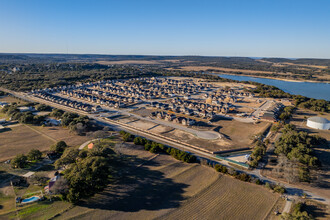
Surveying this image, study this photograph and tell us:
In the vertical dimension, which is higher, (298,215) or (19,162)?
(298,215)

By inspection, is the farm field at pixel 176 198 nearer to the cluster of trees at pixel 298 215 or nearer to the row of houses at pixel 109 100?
the cluster of trees at pixel 298 215

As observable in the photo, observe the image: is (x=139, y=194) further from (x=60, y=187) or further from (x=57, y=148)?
(x=57, y=148)

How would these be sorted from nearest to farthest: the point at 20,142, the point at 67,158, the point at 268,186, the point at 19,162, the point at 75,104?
the point at 268,186
the point at 67,158
the point at 19,162
the point at 20,142
the point at 75,104

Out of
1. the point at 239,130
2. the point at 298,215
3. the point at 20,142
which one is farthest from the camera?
the point at 239,130

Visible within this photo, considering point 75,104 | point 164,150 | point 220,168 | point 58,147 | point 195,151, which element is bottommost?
point 195,151

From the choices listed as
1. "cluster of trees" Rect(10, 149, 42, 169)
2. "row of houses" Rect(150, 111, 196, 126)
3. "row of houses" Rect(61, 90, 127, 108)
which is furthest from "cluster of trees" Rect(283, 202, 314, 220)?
"row of houses" Rect(61, 90, 127, 108)

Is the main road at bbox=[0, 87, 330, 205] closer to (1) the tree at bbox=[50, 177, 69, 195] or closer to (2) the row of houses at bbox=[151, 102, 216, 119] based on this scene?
(2) the row of houses at bbox=[151, 102, 216, 119]

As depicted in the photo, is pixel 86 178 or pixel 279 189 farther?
pixel 279 189

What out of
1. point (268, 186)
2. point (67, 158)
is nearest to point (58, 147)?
point (67, 158)
